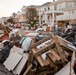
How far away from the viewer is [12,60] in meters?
6.11

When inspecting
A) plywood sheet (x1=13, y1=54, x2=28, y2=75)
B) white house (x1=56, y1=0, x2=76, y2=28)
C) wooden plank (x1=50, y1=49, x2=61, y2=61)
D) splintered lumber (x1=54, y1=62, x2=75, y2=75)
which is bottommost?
white house (x1=56, y1=0, x2=76, y2=28)

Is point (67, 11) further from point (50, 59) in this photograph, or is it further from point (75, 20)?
point (50, 59)

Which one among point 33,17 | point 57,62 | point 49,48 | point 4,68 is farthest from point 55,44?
point 33,17

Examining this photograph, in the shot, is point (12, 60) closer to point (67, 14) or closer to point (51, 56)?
point (51, 56)

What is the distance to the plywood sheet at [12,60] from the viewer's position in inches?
233

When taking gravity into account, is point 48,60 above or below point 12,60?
above

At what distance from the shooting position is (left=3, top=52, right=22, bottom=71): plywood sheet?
5914mm

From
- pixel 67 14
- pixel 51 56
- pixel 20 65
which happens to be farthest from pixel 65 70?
pixel 67 14

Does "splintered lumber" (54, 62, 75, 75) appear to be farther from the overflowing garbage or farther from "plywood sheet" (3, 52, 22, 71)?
"plywood sheet" (3, 52, 22, 71)

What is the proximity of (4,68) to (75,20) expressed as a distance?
29.2m

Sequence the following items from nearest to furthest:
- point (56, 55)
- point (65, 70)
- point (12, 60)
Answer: point (65, 70)
point (56, 55)
point (12, 60)

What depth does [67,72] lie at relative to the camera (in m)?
4.36

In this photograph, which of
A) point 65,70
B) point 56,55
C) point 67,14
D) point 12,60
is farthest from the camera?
point 67,14

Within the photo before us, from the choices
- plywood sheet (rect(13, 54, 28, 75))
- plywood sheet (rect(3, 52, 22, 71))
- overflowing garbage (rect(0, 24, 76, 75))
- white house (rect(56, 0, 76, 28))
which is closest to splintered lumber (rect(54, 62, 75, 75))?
overflowing garbage (rect(0, 24, 76, 75))
